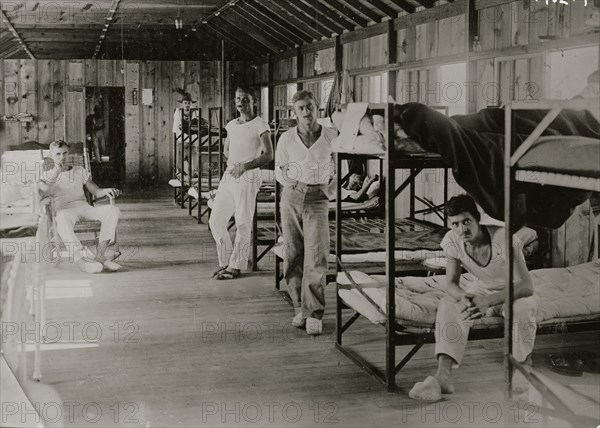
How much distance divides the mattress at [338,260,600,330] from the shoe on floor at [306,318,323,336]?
475mm

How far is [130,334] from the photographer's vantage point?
17.5ft

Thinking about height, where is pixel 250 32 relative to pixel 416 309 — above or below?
above

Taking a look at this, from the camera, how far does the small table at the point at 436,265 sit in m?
5.39

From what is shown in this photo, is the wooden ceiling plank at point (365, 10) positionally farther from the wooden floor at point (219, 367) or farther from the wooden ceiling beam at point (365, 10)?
the wooden floor at point (219, 367)

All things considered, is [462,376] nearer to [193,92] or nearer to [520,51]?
[520,51]

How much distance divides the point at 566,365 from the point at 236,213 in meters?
3.52

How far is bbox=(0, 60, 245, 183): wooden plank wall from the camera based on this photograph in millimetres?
15992

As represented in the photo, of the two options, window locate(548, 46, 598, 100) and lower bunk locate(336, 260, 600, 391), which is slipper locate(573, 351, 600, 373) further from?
window locate(548, 46, 598, 100)

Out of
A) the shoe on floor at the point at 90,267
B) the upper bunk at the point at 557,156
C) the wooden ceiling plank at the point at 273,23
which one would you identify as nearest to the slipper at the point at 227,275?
the shoe on floor at the point at 90,267

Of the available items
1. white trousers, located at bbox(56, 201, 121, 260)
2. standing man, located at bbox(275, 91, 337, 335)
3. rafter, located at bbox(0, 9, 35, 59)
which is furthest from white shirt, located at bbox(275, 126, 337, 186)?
rafter, located at bbox(0, 9, 35, 59)

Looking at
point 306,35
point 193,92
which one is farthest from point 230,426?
point 193,92

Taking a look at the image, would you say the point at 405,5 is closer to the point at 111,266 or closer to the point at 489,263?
the point at 111,266

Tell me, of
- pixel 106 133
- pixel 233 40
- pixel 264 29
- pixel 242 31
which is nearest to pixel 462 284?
pixel 264 29

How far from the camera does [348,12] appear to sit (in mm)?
10305
